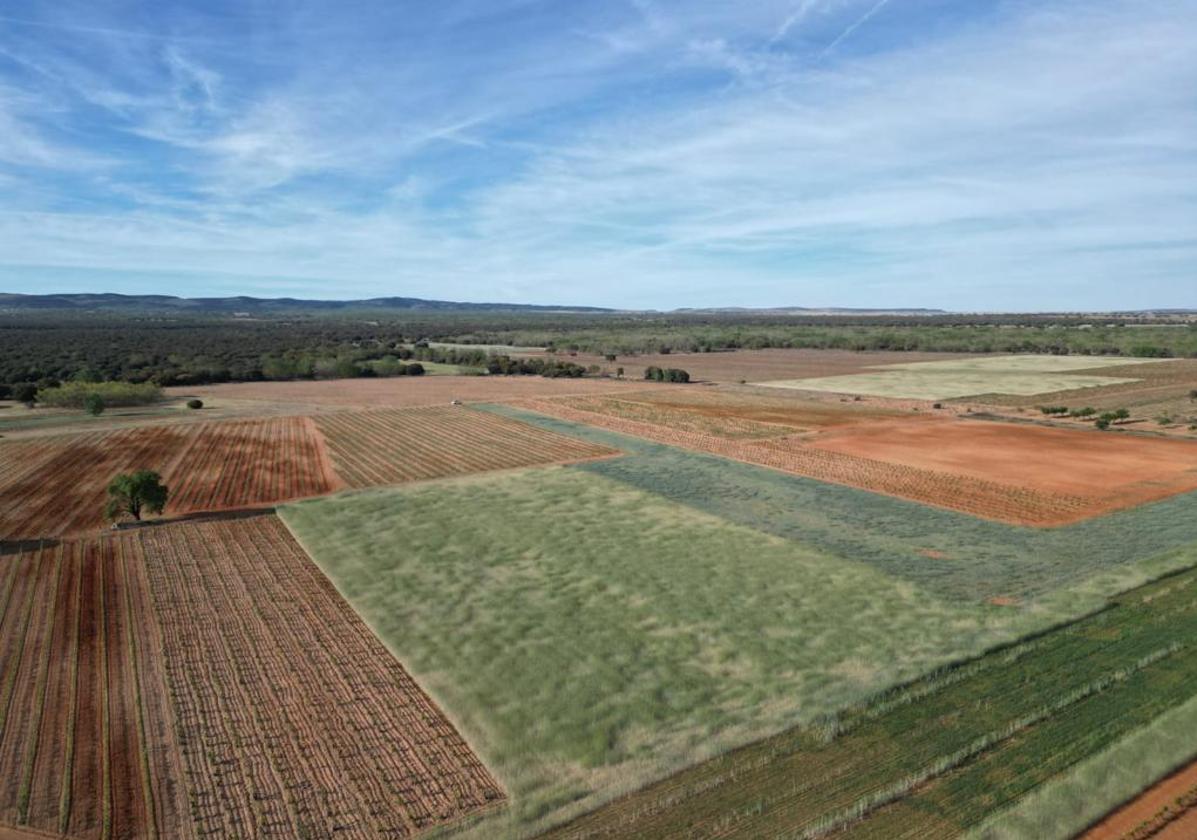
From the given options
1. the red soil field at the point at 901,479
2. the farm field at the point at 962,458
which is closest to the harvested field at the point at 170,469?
the farm field at the point at 962,458

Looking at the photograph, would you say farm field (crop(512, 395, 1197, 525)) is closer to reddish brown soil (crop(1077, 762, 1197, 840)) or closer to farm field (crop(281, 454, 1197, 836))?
farm field (crop(281, 454, 1197, 836))

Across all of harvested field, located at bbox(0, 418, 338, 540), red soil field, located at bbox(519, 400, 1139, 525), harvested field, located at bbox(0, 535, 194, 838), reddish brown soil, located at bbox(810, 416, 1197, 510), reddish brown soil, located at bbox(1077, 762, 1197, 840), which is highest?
reddish brown soil, located at bbox(810, 416, 1197, 510)

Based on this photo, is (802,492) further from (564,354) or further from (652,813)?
(564,354)

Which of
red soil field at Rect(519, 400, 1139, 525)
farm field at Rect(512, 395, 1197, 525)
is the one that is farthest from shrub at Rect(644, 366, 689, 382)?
red soil field at Rect(519, 400, 1139, 525)

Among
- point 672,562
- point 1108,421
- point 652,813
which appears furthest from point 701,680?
point 1108,421

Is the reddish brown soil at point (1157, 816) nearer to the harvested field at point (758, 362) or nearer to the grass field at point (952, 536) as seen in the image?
the grass field at point (952, 536)

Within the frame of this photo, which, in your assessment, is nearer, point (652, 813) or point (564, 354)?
point (652, 813)

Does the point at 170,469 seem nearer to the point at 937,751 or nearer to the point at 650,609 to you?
the point at 650,609
